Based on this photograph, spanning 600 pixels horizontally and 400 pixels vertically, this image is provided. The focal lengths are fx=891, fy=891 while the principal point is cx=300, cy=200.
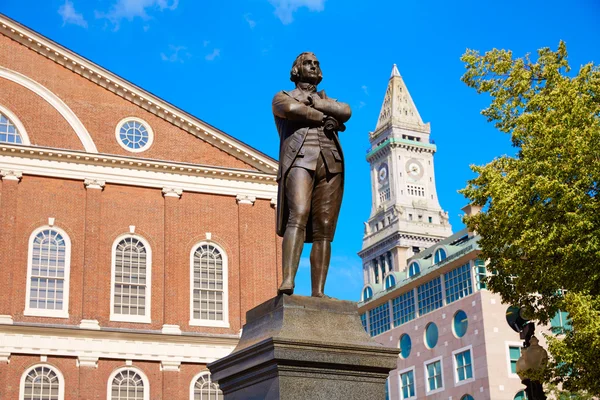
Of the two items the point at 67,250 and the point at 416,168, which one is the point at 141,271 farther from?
the point at 416,168

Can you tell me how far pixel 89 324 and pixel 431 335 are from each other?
33281 mm

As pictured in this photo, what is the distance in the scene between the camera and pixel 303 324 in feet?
26.9

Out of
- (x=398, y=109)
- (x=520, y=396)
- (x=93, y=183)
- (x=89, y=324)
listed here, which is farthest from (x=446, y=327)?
(x=398, y=109)

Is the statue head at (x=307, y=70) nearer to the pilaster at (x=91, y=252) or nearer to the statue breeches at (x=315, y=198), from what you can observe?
the statue breeches at (x=315, y=198)

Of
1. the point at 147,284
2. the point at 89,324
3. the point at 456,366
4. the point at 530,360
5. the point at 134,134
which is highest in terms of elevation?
the point at 134,134

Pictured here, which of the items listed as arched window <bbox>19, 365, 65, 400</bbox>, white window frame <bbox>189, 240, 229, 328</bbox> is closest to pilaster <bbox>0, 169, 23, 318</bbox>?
arched window <bbox>19, 365, 65, 400</bbox>

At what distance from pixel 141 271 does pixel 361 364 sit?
2869cm

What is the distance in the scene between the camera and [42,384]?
1298 inches

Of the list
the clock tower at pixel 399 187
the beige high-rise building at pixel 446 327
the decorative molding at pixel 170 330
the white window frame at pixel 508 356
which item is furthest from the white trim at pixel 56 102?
the clock tower at pixel 399 187

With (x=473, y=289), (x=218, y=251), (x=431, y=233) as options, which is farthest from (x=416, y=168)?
(x=218, y=251)

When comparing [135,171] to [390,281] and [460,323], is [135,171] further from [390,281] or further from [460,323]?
[390,281]

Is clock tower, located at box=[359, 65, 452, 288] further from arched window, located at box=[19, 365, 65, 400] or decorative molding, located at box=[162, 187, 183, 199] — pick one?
arched window, located at box=[19, 365, 65, 400]

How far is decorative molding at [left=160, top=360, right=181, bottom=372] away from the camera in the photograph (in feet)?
114

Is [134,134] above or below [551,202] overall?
above
